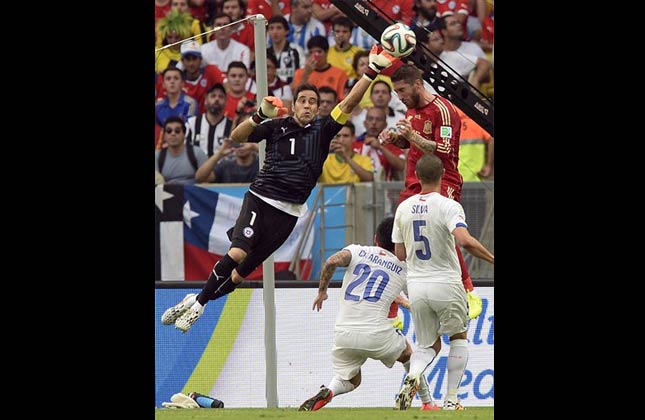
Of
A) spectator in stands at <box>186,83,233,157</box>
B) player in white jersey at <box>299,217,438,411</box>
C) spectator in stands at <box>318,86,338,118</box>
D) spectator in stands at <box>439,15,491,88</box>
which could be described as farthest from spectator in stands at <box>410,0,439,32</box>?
player in white jersey at <box>299,217,438,411</box>

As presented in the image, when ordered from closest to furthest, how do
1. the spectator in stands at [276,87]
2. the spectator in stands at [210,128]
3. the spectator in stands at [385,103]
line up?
the spectator in stands at [210,128], the spectator in stands at [385,103], the spectator in stands at [276,87]

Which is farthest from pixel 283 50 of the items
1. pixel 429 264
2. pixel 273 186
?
pixel 429 264

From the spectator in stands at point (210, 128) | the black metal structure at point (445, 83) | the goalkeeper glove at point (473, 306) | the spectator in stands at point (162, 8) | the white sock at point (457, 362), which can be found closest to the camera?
the white sock at point (457, 362)

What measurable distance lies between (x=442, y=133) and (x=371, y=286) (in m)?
1.64

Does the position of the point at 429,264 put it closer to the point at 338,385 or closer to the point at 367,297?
the point at 367,297

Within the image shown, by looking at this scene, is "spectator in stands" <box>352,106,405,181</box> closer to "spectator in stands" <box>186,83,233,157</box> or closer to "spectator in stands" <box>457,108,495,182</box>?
"spectator in stands" <box>457,108,495,182</box>

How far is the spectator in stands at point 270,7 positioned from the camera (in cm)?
1955

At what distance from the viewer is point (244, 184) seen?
17188mm

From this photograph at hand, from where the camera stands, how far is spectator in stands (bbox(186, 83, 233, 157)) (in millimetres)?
18156

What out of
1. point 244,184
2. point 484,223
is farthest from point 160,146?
Answer: point 484,223

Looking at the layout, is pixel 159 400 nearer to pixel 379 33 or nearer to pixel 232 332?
pixel 232 332

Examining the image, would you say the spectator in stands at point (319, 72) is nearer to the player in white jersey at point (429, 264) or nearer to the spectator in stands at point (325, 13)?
the spectator in stands at point (325, 13)

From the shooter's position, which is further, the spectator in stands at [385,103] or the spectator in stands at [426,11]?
the spectator in stands at [426,11]

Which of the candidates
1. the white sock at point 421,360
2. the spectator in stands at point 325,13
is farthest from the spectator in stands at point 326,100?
the white sock at point 421,360
